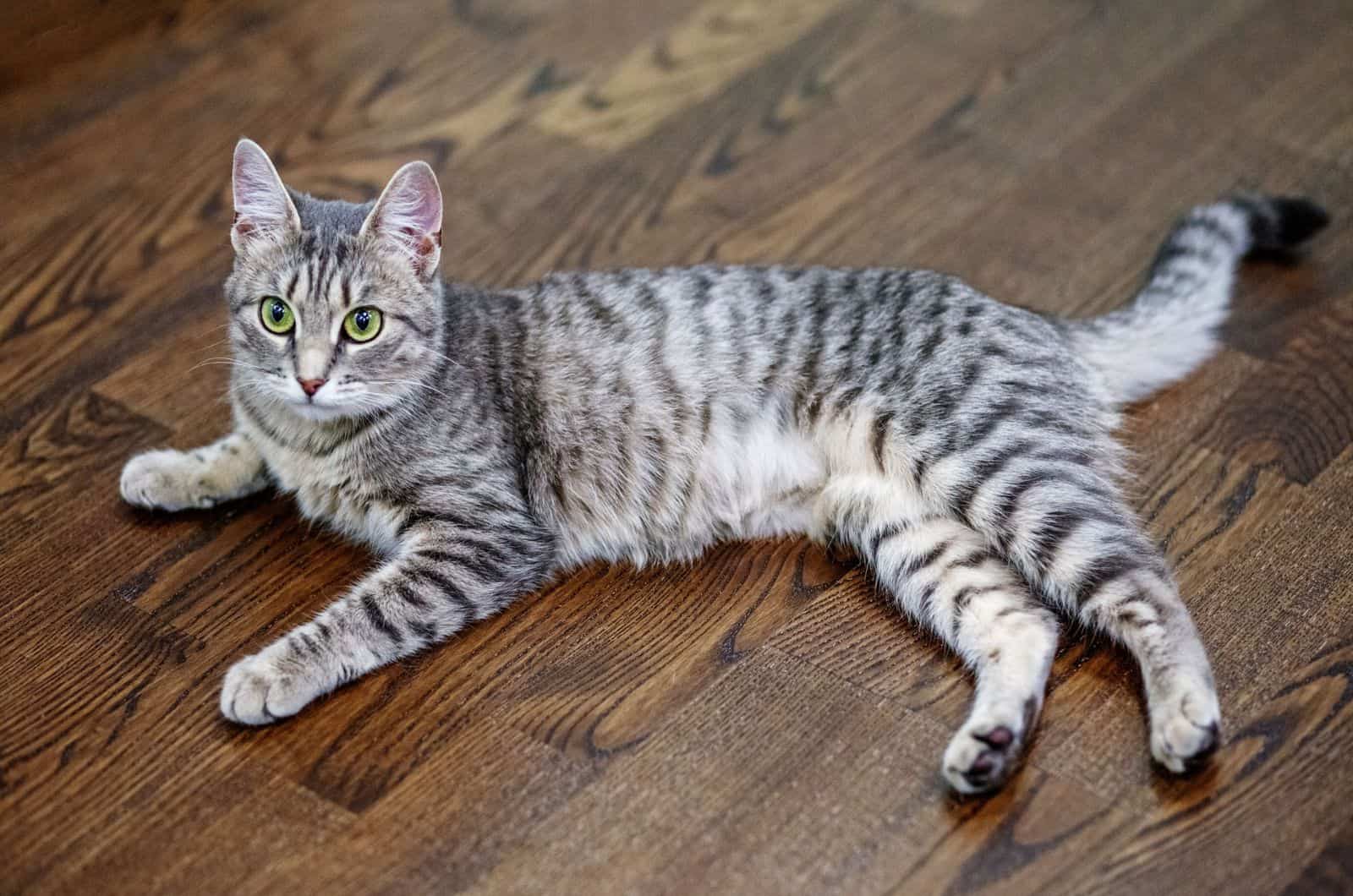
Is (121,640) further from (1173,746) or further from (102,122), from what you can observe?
(102,122)

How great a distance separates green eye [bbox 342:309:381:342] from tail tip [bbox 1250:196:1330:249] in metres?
1.54

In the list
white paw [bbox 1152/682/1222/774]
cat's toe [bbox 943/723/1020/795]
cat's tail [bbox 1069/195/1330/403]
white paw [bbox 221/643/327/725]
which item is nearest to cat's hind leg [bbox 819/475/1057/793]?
cat's toe [bbox 943/723/1020/795]

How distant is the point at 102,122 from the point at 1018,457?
7.38ft

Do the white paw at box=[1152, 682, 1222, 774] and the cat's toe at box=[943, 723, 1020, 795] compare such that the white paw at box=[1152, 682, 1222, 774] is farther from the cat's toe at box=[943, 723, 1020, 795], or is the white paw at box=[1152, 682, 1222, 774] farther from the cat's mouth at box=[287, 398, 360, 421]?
the cat's mouth at box=[287, 398, 360, 421]

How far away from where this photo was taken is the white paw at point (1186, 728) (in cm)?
189

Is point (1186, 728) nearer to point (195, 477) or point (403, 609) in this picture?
point (403, 609)

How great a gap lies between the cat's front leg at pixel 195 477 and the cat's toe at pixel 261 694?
460 mm

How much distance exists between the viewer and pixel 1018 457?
2.16 metres

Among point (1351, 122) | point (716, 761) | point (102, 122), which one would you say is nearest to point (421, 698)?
point (716, 761)

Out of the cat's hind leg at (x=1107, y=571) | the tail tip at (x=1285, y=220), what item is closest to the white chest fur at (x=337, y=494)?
the cat's hind leg at (x=1107, y=571)

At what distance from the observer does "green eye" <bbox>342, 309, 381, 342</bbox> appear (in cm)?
217

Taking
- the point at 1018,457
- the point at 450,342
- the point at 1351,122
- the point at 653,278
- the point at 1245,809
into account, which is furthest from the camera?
the point at 1351,122

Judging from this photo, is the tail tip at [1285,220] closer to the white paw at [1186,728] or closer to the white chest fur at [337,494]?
the white paw at [1186,728]

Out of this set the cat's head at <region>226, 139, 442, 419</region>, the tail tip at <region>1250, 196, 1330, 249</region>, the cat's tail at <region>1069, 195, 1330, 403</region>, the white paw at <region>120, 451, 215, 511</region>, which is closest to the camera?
the cat's head at <region>226, 139, 442, 419</region>
